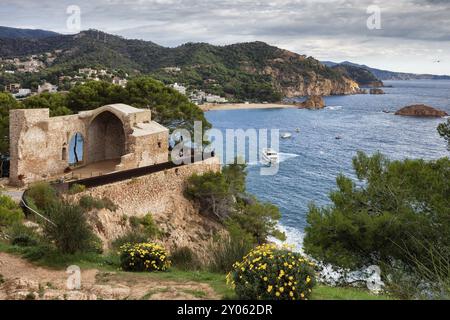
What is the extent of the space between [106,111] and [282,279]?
1862 centimetres

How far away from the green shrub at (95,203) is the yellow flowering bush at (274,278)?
36.0 ft

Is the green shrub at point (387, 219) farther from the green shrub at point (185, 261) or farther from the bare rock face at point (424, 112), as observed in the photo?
the bare rock face at point (424, 112)

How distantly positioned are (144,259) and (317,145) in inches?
1864

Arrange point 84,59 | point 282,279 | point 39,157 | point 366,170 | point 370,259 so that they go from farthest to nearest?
point 84,59 < point 39,157 < point 366,170 < point 370,259 < point 282,279

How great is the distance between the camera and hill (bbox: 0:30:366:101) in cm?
12212

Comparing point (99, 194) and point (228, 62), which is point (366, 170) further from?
point (228, 62)

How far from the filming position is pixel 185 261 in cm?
1113

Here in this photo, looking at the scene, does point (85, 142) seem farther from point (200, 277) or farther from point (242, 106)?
point (242, 106)

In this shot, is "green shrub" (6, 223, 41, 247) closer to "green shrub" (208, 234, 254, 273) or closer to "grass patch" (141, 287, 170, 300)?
"green shrub" (208, 234, 254, 273)

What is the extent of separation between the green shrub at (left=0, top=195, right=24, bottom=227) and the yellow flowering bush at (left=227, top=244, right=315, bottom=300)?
8760mm

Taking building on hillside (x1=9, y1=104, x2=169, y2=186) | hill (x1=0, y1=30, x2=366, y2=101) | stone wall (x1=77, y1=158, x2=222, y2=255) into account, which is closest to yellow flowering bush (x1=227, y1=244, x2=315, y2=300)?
stone wall (x1=77, y1=158, x2=222, y2=255)

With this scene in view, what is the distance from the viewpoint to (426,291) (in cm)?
639
